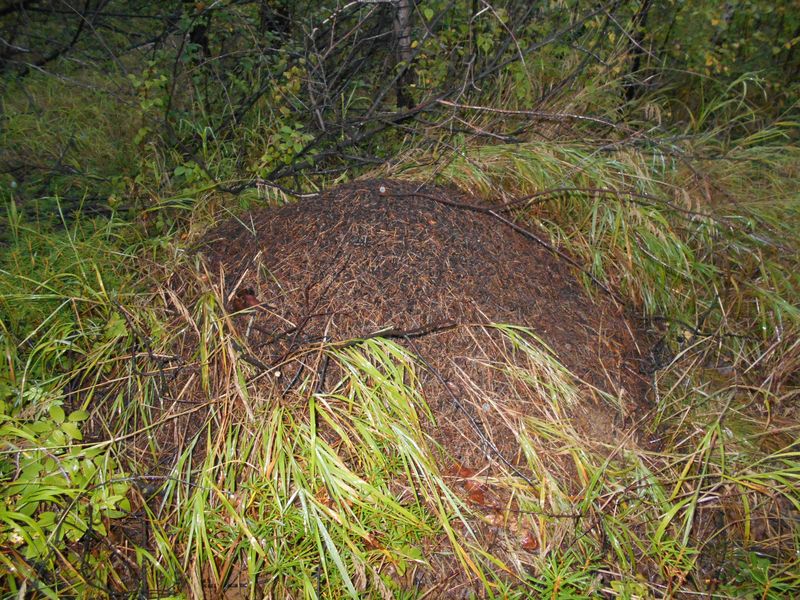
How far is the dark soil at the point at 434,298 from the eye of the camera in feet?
7.69

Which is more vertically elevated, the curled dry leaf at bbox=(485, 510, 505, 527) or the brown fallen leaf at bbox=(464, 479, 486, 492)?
the brown fallen leaf at bbox=(464, 479, 486, 492)

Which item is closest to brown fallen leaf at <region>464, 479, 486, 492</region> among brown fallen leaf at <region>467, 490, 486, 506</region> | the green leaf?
brown fallen leaf at <region>467, 490, 486, 506</region>

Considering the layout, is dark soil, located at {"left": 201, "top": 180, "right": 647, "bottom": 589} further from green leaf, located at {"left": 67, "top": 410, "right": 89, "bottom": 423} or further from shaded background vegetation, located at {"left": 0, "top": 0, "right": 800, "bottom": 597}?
green leaf, located at {"left": 67, "top": 410, "right": 89, "bottom": 423}

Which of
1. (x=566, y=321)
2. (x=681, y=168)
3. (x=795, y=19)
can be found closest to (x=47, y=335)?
(x=566, y=321)

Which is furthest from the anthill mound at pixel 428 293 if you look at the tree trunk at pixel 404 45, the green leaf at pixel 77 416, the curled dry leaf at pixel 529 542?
the tree trunk at pixel 404 45

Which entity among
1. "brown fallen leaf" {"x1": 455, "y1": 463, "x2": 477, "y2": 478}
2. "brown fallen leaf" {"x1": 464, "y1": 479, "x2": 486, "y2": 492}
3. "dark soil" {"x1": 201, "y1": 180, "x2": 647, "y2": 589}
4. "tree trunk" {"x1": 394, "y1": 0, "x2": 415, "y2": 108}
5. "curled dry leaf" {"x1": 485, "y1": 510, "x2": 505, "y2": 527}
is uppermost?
"tree trunk" {"x1": 394, "y1": 0, "x2": 415, "y2": 108}

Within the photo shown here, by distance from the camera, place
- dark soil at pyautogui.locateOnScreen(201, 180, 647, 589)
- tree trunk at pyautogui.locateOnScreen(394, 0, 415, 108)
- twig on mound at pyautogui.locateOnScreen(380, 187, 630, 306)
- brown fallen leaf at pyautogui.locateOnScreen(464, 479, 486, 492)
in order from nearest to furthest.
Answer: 1. brown fallen leaf at pyautogui.locateOnScreen(464, 479, 486, 492)
2. dark soil at pyautogui.locateOnScreen(201, 180, 647, 589)
3. twig on mound at pyautogui.locateOnScreen(380, 187, 630, 306)
4. tree trunk at pyautogui.locateOnScreen(394, 0, 415, 108)

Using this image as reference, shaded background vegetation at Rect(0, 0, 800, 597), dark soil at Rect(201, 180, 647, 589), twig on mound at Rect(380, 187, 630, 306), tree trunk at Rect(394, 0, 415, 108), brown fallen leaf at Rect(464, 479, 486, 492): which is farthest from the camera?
tree trunk at Rect(394, 0, 415, 108)

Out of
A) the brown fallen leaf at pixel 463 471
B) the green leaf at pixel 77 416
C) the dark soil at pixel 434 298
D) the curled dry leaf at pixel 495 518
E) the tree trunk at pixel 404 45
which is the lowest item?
the curled dry leaf at pixel 495 518

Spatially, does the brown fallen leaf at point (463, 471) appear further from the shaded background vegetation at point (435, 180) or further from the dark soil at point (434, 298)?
the shaded background vegetation at point (435, 180)

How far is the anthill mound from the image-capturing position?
2.37m

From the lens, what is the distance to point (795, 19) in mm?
4676

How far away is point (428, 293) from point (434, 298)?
34mm

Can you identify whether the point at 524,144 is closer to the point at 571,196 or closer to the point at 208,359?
the point at 571,196
